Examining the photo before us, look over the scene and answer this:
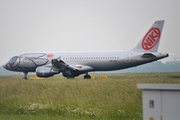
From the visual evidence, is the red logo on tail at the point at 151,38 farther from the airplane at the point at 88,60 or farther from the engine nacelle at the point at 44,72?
the engine nacelle at the point at 44,72

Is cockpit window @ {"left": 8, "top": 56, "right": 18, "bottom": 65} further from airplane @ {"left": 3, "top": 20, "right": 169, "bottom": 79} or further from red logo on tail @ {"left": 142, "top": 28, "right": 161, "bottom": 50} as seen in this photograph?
red logo on tail @ {"left": 142, "top": 28, "right": 161, "bottom": 50}

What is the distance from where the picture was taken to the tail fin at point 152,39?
3188cm

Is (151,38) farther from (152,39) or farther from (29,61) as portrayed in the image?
(29,61)

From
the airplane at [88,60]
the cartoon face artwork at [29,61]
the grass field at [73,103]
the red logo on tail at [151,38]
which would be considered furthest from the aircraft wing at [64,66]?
the grass field at [73,103]

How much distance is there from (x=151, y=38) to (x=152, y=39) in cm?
14

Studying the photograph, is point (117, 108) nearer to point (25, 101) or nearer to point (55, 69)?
point (25, 101)

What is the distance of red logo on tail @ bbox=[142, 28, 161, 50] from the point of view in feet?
105

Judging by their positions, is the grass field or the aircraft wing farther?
the aircraft wing

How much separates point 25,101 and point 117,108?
4.70 metres

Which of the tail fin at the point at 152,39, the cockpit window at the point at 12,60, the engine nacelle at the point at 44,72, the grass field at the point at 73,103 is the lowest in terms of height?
the grass field at the point at 73,103

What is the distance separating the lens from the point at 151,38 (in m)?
32.5

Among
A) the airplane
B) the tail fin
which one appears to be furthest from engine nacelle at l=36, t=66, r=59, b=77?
the tail fin

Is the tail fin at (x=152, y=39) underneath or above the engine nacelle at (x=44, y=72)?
above

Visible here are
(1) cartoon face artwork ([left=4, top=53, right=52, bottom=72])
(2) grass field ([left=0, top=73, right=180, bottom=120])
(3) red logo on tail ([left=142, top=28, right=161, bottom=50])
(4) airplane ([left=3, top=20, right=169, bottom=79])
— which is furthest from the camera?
(1) cartoon face artwork ([left=4, top=53, right=52, bottom=72])
